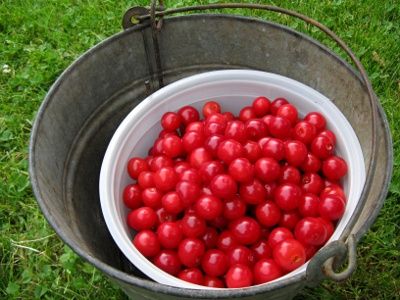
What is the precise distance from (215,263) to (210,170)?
26 cm

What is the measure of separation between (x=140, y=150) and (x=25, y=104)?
2.98ft

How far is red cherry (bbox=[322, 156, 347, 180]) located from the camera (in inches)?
58.3

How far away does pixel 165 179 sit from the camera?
1.46m

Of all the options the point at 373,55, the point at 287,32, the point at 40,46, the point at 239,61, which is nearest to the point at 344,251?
the point at 287,32

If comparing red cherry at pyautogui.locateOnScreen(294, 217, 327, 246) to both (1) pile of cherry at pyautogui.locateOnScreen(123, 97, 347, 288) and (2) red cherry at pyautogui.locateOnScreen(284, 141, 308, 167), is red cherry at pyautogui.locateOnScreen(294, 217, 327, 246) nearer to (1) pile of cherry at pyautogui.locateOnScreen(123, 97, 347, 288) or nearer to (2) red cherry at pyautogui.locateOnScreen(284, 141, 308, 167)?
(1) pile of cherry at pyautogui.locateOnScreen(123, 97, 347, 288)

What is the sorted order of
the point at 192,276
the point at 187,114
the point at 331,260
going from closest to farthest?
the point at 331,260, the point at 192,276, the point at 187,114

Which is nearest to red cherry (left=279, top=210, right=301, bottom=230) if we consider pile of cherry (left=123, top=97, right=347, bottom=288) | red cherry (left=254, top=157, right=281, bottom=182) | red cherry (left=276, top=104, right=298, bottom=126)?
pile of cherry (left=123, top=97, right=347, bottom=288)

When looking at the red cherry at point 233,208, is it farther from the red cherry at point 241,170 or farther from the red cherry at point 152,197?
the red cherry at point 152,197

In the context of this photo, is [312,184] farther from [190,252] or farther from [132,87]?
[132,87]

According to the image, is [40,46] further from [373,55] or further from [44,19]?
[373,55]

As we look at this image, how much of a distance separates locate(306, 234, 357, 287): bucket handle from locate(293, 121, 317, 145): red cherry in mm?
589

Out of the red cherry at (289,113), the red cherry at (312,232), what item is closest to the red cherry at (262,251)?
the red cherry at (312,232)

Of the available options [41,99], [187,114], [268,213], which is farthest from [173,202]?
[41,99]

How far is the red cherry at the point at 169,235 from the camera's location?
4.62ft
